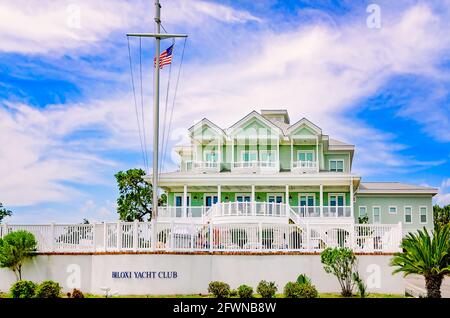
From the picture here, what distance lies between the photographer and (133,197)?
5025cm

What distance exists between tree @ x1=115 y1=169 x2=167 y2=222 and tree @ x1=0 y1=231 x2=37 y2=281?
2419cm

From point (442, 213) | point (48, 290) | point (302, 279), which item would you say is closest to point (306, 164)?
point (302, 279)

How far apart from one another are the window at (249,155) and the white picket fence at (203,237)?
17.6m

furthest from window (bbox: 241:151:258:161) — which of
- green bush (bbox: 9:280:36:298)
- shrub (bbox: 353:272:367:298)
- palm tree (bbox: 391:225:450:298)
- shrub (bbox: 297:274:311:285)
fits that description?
green bush (bbox: 9:280:36:298)

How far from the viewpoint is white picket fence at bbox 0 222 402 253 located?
79.8 ft

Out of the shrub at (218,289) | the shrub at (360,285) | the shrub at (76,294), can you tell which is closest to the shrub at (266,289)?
the shrub at (218,289)

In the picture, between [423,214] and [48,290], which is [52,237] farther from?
[423,214]

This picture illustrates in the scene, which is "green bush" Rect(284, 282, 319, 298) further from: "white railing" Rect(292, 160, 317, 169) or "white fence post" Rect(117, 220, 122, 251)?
"white railing" Rect(292, 160, 317, 169)

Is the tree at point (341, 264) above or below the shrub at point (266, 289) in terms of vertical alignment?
above

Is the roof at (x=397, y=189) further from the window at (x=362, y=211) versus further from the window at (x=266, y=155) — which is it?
the window at (x=266, y=155)

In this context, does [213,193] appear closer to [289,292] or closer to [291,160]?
[291,160]

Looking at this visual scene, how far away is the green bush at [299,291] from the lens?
72.7 feet

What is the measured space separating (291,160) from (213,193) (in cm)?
583
